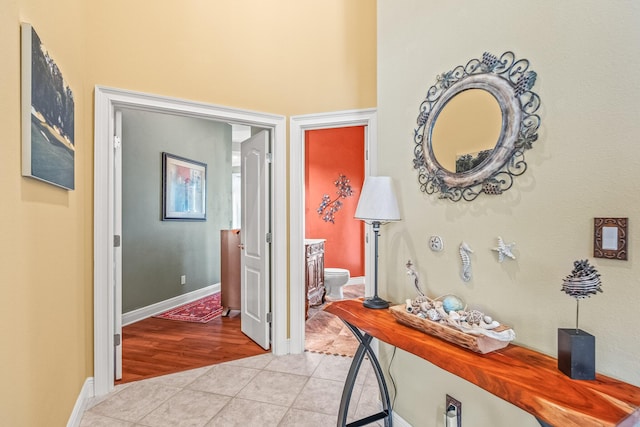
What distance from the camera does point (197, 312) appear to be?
4254 millimetres

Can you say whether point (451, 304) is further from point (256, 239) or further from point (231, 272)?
point (231, 272)

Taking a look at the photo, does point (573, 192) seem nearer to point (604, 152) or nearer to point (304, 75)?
point (604, 152)

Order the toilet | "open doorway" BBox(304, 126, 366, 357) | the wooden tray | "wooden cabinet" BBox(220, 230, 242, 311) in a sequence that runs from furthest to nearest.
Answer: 1. "open doorway" BBox(304, 126, 366, 357)
2. the toilet
3. "wooden cabinet" BBox(220, 230, 242, 311)
4. the wooden tray

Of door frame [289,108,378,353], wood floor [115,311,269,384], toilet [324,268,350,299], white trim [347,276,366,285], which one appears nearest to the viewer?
wood floor [115,311,269,384]

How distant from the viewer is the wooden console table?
2.61 feet

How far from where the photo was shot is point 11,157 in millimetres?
1173

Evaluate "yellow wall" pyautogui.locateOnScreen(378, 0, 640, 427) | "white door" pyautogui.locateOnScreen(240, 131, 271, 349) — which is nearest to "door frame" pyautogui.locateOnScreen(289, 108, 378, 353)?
"white door" pyautogui.locateOnScreen(240, 131, 271, 349)

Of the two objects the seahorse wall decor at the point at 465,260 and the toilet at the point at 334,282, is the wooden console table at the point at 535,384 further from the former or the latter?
the toilet at the point at 334,282

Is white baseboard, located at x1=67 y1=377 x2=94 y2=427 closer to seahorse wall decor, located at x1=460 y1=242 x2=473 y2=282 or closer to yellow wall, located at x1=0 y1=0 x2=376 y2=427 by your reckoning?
yellow wall, located at x1=0 y1=0 x2=376 y2=427

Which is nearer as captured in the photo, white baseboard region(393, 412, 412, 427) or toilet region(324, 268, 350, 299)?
white baseboard region(393, 412, 412, 427)

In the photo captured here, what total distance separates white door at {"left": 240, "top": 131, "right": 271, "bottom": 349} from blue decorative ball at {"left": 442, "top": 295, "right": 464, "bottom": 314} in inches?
72.4

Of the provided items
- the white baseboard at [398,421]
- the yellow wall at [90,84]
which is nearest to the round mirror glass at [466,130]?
the yellow wall at [90,84]

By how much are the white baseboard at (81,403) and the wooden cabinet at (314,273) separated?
7.00ft

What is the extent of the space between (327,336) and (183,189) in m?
2.82
